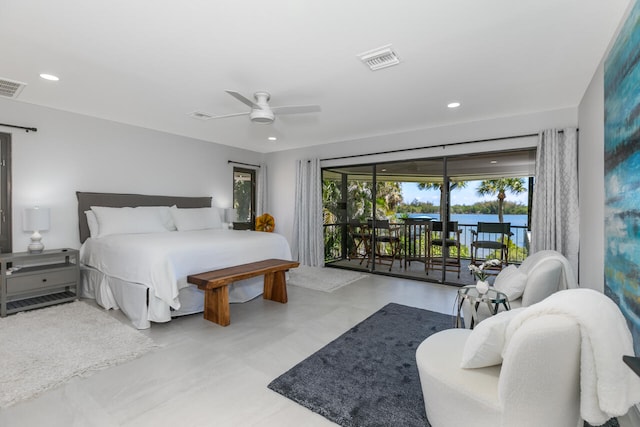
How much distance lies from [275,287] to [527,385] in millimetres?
3033

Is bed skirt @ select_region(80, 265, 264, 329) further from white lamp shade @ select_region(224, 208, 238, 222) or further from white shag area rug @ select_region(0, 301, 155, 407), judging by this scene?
white lamp shade @ select_region(224, 208, 238, 222)

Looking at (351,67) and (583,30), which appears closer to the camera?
(583,30)

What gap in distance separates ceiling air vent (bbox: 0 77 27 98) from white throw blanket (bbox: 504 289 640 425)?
482 centimetres

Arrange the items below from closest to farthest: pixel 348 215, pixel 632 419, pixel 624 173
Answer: pixel 632 419
pixel 624 173
pixel 348 215

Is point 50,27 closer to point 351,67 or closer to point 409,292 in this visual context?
point 351,67

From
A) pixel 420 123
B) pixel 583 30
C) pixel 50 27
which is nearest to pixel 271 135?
pixel 420 123

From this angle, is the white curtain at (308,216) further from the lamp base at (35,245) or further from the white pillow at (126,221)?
the lamp base at (35,245)

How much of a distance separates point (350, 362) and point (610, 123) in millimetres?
2668

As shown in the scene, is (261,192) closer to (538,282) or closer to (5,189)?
(5,189)

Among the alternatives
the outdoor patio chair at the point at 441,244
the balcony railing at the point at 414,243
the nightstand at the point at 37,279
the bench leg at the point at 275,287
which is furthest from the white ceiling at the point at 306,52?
the balcony railing at the point at 414,243

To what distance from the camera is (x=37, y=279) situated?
347cm

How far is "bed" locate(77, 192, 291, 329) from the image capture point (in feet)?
9.89

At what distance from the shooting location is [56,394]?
1948 millimetres

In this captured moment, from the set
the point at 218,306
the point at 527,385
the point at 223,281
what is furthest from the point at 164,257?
the point at 527,385
